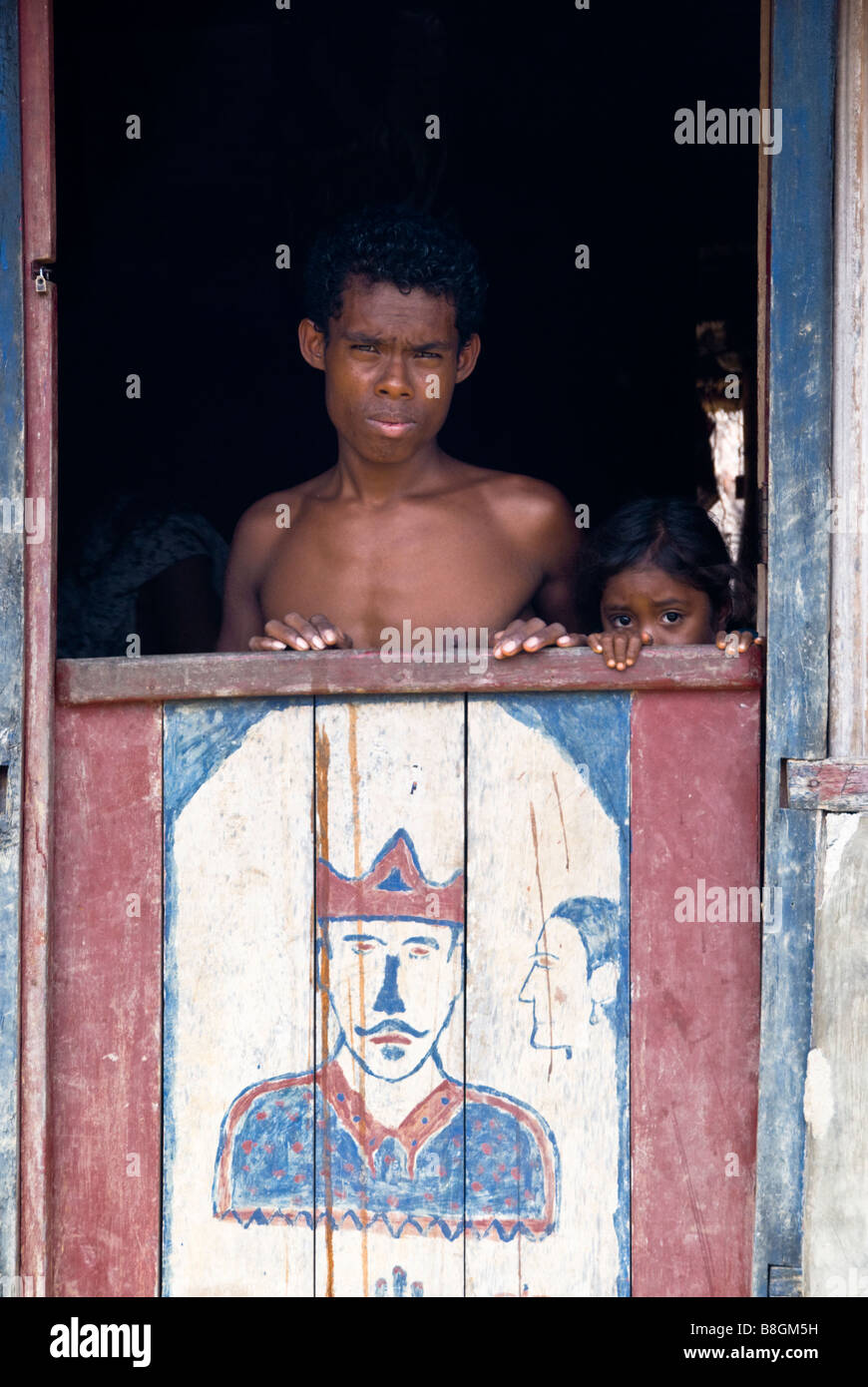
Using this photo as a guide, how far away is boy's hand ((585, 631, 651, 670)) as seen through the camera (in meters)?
2.13

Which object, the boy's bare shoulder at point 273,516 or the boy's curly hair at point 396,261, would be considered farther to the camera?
the boy's bare shoulder at point 273,516

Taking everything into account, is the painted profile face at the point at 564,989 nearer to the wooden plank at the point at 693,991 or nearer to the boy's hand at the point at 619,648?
the wooden plank at the point at 693,991

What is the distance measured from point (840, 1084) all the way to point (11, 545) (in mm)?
1422

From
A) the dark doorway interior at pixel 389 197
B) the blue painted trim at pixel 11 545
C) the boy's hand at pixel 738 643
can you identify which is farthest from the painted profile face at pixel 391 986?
the dark doorway interior at pixel 389 197

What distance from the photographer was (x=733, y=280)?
15.8 feet

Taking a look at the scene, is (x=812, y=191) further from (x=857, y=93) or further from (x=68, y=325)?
(x=68, y=325)

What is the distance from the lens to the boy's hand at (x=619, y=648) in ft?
7.00

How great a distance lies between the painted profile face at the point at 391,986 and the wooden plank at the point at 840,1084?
533 mm

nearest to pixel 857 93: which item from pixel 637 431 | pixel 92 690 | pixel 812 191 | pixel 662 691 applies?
pixel 812 191

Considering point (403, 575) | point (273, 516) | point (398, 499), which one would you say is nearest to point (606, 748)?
point (403, 575)

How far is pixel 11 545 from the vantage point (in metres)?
2.17

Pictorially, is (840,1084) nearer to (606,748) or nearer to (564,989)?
(564,989)

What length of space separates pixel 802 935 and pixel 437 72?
285 centimetres

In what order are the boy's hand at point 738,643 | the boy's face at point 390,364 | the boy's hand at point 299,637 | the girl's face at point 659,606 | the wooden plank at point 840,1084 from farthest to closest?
the girl's face at point 659,606 < the boy's face at point 390,364 < the boy's hand at point 299,637 < the boy's hand at point 738,643 < the wooden plank at point 840,1084
